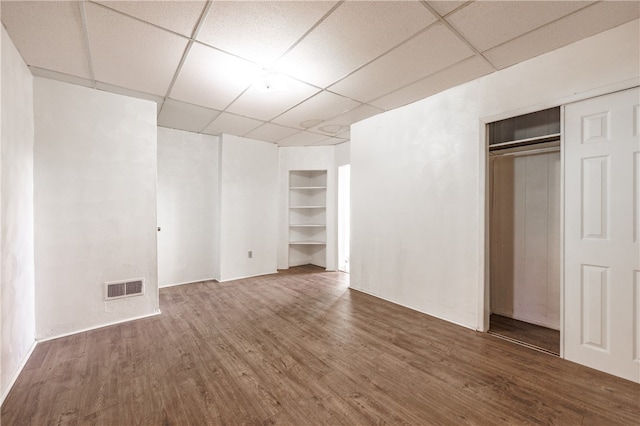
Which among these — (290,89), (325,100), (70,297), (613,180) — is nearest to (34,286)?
(70,297)

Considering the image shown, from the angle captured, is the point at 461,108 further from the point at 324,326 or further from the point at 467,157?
the point at 324,326

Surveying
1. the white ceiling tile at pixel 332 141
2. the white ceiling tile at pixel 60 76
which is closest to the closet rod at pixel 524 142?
the white ceiling tile at pixel 332 141

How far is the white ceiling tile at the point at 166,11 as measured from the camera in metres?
1.81

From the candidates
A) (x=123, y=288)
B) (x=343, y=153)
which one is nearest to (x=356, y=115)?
(x=343, y=153)

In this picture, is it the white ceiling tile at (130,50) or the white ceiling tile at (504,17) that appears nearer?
the white ceiling tile at (504,17)

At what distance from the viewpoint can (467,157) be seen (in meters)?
2.99

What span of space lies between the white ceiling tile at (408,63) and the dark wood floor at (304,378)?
261 centimetres

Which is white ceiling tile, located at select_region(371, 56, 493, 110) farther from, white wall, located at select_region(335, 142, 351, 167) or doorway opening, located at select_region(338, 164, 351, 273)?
Answer: doorway opening, located at select_region(338, 164, 351, 273)

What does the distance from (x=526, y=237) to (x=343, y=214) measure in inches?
135

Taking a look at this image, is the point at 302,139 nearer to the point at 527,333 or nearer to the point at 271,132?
the point at 271,132

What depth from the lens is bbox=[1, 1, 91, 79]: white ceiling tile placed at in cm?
184

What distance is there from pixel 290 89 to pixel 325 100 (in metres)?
0.51

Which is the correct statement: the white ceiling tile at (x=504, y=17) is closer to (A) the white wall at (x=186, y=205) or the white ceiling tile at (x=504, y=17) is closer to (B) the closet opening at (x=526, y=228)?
(B) the closet opening at (x=526, y=228)

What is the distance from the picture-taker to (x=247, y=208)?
5320 mm
